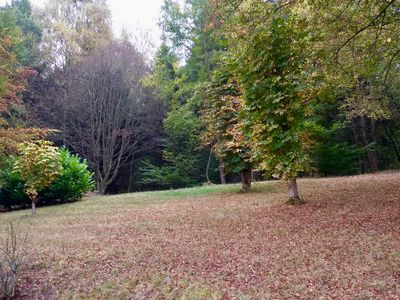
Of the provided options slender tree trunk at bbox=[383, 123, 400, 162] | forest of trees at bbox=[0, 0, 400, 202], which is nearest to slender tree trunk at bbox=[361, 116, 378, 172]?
forest of trees at bbox=[0, 0, 400, 202]

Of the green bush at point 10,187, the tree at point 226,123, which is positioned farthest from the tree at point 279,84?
the green bush at point 10,187

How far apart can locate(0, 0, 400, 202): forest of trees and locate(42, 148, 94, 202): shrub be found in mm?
1523

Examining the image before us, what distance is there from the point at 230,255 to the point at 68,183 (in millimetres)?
8611

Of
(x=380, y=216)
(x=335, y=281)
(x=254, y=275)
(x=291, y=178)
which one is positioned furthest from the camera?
(x=291, y=178)

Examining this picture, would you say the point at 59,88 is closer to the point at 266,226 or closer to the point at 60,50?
the point at 60,50

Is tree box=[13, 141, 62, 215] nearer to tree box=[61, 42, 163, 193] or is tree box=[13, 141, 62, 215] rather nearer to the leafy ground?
the leafy ground

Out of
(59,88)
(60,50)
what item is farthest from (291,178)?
(60,50)

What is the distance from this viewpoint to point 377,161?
1742cm

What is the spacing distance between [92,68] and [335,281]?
16.4 meters

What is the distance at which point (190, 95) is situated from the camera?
62.8ft

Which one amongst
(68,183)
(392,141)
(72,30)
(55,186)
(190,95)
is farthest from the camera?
(72,30)

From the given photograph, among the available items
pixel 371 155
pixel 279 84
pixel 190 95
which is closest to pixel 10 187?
Result: pixel 279 84

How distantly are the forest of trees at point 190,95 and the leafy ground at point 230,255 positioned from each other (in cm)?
165

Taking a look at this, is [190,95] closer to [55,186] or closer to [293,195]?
[55,186]
